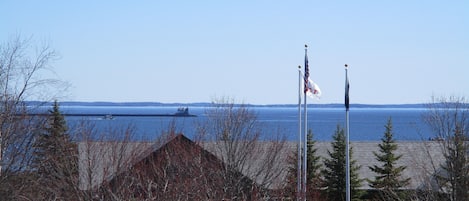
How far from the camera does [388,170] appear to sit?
32500 millimetres

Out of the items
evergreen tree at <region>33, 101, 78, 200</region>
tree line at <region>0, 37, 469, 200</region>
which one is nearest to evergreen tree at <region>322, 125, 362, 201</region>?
tree line at <region>0, 37, 469, 200</region>

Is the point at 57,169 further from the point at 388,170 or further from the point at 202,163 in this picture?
the point at 388,170

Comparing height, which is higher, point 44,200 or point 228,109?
point 228,109

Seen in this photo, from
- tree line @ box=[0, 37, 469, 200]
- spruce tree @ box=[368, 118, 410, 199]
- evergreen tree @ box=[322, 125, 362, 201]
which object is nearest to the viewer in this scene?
tree line @ box=[0, 37, 469, 200]

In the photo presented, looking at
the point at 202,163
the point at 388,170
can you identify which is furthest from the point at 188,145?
the point at 388,170

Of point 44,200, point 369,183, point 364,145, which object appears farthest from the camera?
point 364,145

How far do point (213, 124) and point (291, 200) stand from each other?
16.0 feet

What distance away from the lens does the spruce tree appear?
31.6 m

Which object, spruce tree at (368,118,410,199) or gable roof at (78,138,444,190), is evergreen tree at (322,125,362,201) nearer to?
spruce tree at (368,118,410,199)

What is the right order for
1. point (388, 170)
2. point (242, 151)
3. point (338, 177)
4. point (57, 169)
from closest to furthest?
point (57, 169), point (242, 151), point (338, 177), point (388, 170)

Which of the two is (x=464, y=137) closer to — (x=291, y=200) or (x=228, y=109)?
(x=291, y=200)

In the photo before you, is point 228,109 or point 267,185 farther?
point 228,109

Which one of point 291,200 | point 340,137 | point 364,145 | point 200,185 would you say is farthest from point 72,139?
point 364,145

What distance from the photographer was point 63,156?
963 inches
